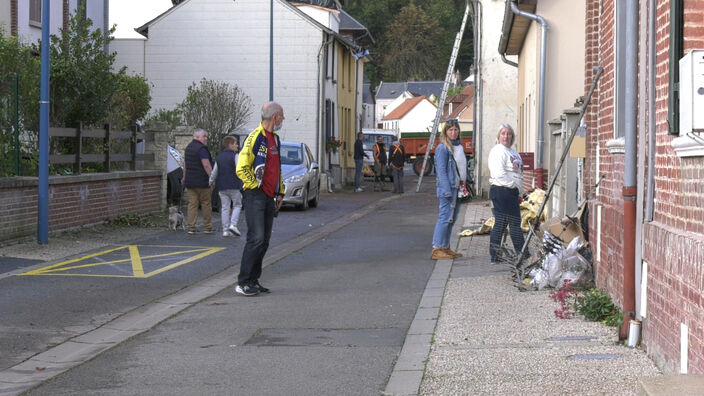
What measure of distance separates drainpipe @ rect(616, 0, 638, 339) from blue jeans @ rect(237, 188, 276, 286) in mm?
3918

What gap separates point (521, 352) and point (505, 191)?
5.22 meters

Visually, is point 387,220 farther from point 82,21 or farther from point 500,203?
point 500,203

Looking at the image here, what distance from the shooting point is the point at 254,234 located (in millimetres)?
9633

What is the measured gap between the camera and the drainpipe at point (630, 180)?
666 centimetres

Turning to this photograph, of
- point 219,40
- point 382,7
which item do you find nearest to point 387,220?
point 219,40

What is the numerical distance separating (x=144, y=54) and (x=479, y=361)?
31.3m

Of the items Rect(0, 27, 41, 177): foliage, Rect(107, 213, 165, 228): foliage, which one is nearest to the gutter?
Rect(107, 213, 165, 228): foliage

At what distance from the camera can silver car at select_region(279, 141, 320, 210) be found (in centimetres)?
2214

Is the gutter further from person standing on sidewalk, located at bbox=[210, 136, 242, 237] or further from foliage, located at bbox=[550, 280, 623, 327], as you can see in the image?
foliage, located at bbox=[550, 280, 623, 327]

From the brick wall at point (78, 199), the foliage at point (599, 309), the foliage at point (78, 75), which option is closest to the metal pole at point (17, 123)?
the brick wall at point (78, 199)

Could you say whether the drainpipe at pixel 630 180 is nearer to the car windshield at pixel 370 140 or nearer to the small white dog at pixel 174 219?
the small white dog at pixel 174 219

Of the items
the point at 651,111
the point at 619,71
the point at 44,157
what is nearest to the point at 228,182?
the point at 44,157

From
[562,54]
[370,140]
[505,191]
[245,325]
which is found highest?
[562,54]

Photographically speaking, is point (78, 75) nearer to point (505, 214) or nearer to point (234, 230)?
point (234, 230)
